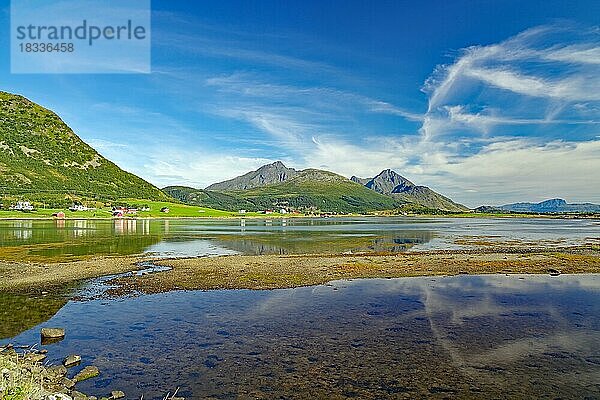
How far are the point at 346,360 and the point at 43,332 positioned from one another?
1379 cm

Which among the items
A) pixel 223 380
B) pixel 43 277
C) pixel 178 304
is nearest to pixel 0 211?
pixel 43 277

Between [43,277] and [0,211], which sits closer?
[43,277]

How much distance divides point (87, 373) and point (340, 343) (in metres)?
10.3

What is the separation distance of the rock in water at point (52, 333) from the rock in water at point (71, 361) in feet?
9.98

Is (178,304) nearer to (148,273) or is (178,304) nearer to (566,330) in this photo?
(148,273)

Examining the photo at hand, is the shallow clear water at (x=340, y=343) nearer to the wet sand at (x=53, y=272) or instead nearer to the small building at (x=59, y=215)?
the wet sand at (x=53, y=272)

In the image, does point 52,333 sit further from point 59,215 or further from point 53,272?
point 59,215

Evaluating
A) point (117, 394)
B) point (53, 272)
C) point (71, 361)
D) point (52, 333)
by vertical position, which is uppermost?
point (53, 272)

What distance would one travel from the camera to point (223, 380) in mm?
14664

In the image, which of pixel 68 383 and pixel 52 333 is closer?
pixel 68 383

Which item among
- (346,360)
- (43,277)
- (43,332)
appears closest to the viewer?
(346,360)

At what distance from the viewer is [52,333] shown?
1878 centimetres

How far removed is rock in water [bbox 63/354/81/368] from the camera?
15.8 m

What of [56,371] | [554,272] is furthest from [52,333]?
[554,272]
